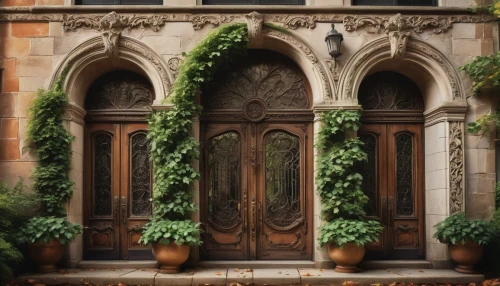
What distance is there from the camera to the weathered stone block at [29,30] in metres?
8.80

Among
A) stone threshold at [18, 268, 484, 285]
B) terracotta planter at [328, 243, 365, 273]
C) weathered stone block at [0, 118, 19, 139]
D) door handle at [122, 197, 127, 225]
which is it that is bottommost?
stone threshold at [18, 268, 484, 285]

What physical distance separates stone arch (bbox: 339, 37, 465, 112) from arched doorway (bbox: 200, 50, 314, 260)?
0.86 metres

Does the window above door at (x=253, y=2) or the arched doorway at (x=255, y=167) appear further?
the window above door at (x=253, y=2)

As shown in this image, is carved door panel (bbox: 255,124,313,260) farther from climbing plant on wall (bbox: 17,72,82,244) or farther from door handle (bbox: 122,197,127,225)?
climbing plant on wall (bbox: 17,72,82,244)

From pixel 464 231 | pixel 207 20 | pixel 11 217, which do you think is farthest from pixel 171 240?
pixel 464 231

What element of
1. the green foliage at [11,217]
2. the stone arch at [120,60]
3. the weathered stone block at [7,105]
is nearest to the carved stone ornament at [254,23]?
the stone arch at [120,60]

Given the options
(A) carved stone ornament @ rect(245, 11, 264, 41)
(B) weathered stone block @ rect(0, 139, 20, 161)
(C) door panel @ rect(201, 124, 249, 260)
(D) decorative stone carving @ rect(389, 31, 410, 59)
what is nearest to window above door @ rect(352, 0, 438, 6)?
(D) decorative stone carving @ rect(389, 31, 410, 59)

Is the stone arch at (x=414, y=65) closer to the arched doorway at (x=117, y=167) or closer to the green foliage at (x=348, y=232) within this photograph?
the green foliage at (x=348, y=232)

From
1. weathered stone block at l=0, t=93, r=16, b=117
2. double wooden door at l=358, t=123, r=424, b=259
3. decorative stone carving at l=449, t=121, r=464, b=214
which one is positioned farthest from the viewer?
double wooden door at l=358, t=123, r=424, b=259

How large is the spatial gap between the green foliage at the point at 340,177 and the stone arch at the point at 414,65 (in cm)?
56

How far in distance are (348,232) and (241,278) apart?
6.34ft

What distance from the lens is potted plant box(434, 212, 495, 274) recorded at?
7949mm

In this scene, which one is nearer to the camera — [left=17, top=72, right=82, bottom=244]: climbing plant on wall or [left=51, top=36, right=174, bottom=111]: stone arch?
[left=17, top=72, right=82, bottom=244]: climbing plant on wall

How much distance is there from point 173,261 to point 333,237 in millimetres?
2707
